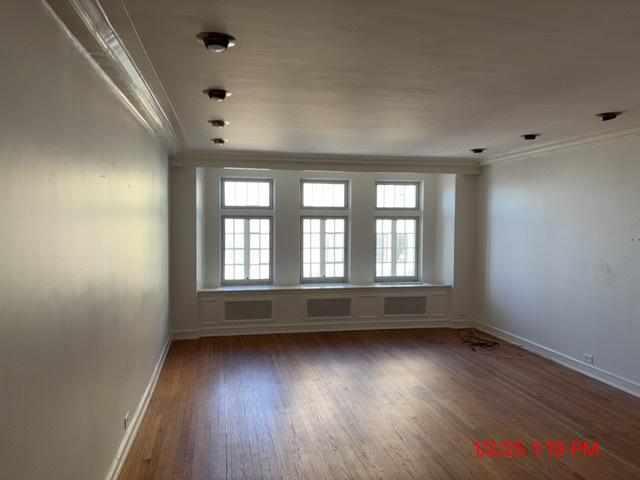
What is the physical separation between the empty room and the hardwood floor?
0.03 m

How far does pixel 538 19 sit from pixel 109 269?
2.63 metres

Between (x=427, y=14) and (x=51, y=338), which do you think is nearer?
(x=51, y=338)

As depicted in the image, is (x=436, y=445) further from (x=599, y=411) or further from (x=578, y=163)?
(x=578, y=163)

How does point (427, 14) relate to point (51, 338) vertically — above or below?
above

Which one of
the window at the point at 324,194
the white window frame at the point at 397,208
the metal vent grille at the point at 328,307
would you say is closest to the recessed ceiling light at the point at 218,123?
the window at the point at 324,194

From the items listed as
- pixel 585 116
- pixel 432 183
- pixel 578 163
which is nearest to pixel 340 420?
pixel 585 116

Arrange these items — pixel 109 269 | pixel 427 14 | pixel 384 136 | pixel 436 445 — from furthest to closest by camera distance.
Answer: pixel 384 136, pixel 436 445, pixel 109 269, pixel 427 14

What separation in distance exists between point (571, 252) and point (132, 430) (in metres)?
4.78

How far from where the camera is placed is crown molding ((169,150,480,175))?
6.32 m

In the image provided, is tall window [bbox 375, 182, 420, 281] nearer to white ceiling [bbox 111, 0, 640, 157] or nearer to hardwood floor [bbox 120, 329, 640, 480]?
hardwood floor [bbox 120, 329, 640, 480]

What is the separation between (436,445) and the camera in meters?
3.45

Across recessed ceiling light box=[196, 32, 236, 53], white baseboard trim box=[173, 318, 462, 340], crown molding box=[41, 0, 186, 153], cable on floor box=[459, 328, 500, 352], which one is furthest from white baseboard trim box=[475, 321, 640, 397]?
crown molding box=[41, 0, 186, 153]

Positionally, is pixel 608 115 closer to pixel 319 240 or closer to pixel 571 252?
pixel 571 252

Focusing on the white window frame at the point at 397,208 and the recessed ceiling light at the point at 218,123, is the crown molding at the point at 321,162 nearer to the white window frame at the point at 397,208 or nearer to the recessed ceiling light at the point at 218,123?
the white window frame at the point at 397,208
